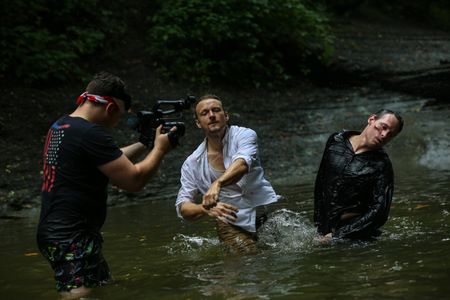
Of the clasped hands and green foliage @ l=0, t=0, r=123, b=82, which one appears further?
green foliage @ l=0, t=0, r=123, b=82

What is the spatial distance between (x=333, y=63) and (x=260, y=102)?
12.3 feet

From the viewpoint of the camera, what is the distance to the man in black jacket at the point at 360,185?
593 cm

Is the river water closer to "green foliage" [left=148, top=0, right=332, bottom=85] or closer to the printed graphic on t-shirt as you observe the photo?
the printed graphic on t-shirt

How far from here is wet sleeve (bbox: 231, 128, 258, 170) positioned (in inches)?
234

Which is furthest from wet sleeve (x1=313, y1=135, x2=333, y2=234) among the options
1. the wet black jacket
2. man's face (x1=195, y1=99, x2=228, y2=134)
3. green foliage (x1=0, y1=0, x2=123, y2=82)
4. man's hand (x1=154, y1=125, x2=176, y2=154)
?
green foliage (x1=0, y1=0, x2=123, y2=82)

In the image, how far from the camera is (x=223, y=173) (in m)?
6.23

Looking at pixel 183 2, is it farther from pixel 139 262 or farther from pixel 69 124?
pixel 69 124

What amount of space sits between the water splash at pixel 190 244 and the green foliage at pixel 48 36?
845 centimetres

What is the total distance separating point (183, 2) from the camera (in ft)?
57.4

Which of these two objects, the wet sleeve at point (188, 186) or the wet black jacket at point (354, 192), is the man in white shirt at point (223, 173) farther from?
the wet black jacket at point (354, 192)

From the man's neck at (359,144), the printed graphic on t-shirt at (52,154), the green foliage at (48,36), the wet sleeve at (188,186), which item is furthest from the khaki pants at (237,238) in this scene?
the green foliage at (48,36)

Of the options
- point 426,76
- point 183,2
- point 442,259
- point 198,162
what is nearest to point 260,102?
point 183,2

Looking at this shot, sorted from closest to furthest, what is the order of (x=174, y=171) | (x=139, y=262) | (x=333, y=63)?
(x=139, y=262) < (x=174, y=171) < (x=333, y=63)

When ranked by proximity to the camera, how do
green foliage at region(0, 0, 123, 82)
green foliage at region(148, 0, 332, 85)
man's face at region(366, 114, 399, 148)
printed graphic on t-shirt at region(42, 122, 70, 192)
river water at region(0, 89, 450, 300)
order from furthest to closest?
green foliage at region(148, 0, 332, 85)
green foliage at region(0, 0, 123, 82)
man's face at region(366, 114, 399, 148)
river water at region(0, 89, 450, 300)
printed graphic on t-shirt at region(42, 122, 70, 192)
